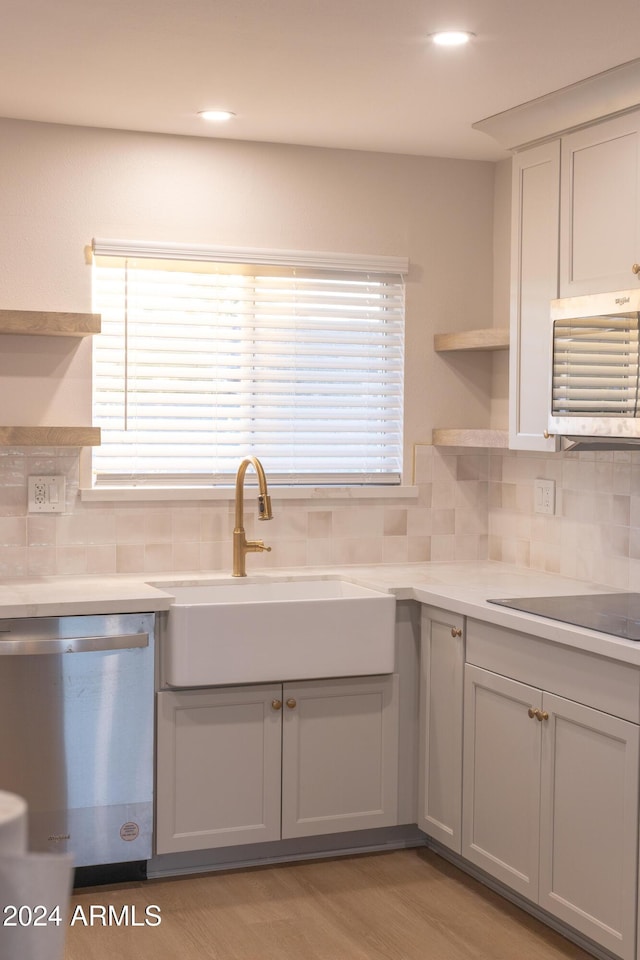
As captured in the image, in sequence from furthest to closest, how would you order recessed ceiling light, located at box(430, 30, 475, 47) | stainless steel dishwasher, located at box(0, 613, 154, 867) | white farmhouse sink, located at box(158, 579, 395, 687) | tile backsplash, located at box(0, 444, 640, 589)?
tile backsplash, located at box(0, 444, 640, 589) < white farmhouse sink, located at box(158, 579, 395, 687) < stainless steel dishwasher, located at box(0, 613, 154, 867) < recessed ceiling light, located at box(430, 30, 475, 47)

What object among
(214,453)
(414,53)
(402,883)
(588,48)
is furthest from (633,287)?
(402,883)

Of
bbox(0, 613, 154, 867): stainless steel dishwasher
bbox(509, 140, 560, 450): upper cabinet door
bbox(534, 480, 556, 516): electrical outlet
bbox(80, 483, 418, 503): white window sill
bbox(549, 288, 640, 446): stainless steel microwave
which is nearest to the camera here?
bbox(549, 288, 640, 446): stainless steel microwave

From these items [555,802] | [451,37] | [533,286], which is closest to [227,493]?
[533,286]

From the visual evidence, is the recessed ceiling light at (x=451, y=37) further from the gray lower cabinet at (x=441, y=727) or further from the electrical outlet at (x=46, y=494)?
the electrical outlet at (x=46, y=494)

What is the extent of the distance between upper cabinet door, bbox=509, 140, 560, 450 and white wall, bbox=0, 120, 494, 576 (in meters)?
0.63

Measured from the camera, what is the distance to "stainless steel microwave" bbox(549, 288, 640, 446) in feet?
9.98

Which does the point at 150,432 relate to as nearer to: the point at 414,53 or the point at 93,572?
the point at 93,572

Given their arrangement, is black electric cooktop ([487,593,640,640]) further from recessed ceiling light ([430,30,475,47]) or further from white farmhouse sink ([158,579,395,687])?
recessed ceiling light ([430,30,475,47])

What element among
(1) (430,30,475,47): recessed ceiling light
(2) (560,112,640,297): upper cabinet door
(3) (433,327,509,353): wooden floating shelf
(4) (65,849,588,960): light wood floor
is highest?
(1) (430,30,475,47): recessed ceiling light

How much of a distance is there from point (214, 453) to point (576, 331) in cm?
138

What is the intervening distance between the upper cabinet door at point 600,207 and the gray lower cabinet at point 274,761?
144 cm

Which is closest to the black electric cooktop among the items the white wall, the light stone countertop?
the light stone countertop

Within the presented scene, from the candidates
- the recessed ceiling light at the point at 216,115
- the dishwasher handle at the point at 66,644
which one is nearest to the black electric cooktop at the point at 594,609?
the dishwasher handle at the point at 66,644

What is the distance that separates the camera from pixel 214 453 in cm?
396
